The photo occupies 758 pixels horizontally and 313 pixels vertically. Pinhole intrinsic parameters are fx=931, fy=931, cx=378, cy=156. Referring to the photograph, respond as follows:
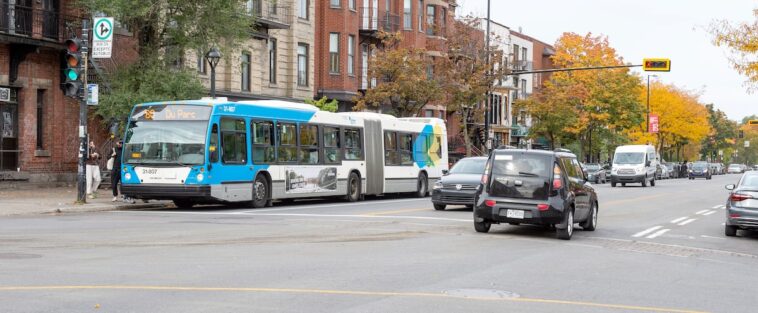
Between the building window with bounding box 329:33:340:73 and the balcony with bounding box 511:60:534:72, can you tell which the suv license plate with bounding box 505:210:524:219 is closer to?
the building window with bounding box 329:33:340:73

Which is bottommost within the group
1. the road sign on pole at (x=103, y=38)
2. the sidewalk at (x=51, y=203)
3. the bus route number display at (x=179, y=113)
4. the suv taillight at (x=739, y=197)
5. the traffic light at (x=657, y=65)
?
the sidewalk at (x=51, y=203)

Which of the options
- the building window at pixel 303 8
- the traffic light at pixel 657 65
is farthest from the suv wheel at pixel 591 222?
the building window at pixel 303 8

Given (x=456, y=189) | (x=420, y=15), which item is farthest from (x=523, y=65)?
(x=456, y=189)

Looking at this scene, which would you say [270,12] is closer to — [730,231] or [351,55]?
[351,55]

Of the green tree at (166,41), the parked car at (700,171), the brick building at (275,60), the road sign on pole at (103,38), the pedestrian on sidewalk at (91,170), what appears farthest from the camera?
the parked car at (700,171)

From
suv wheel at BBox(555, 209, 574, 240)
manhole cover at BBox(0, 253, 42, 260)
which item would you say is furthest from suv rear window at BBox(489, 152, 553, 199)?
manhole cover at BBox(0, 253, 42, 260)

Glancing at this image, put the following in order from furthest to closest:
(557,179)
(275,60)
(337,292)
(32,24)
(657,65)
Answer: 1. (275,60)
2. (657,65)
3. (32,24)
4. (557,179)
5. (337,292)

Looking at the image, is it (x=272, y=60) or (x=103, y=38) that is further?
(x=272, y=60)

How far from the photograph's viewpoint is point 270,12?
4084 centimetres

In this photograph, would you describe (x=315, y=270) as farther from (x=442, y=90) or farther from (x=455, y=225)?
(x=442, y=90)

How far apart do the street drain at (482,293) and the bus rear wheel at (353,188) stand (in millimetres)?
19467

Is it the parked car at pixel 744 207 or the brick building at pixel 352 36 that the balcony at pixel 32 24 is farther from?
the parked car at pixel 744 207

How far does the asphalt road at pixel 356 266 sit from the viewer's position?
29.6 ft

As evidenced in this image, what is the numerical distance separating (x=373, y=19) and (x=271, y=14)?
9.07m
